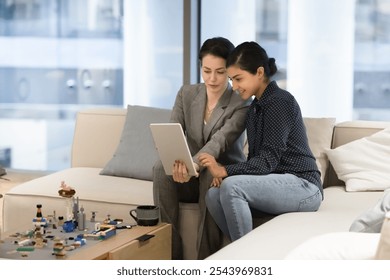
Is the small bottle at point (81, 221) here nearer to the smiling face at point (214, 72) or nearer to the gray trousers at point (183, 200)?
the gray trousers at point (183, 200)

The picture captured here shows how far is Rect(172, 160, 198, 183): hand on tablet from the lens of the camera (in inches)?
154

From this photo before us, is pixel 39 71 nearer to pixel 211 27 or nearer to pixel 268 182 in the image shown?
pixel 211 27

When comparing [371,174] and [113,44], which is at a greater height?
[113,44]

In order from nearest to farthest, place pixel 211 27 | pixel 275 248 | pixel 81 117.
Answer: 1. pixel 275 248
2. pixel 81 117
3. pixel 211 27

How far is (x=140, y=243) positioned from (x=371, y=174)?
1351 millimetres

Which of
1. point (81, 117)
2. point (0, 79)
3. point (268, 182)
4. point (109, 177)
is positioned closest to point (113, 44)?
point (0, 79)

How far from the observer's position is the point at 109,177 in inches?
183

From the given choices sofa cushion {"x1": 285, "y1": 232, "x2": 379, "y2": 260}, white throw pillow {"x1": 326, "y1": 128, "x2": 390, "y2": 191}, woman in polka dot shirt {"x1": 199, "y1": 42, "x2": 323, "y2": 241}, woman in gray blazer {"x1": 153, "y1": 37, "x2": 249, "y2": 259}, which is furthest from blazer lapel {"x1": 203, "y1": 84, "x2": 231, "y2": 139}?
sofa cushion {"x1": 285, "y1": 232, "x2": 379, "y2": 260}

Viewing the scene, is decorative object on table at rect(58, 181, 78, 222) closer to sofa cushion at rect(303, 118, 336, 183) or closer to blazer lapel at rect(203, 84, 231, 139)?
blazer lapel at rect(203, 84, 231, 139)

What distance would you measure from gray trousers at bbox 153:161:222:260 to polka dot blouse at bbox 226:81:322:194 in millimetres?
259

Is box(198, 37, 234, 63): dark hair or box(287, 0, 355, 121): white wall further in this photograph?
box(287, 0, 355, 121): white wall

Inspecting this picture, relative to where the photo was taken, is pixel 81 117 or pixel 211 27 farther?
pixel 211 27

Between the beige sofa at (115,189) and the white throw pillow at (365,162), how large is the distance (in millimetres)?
59

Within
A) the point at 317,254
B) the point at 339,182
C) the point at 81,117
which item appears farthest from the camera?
the point at 81,117
